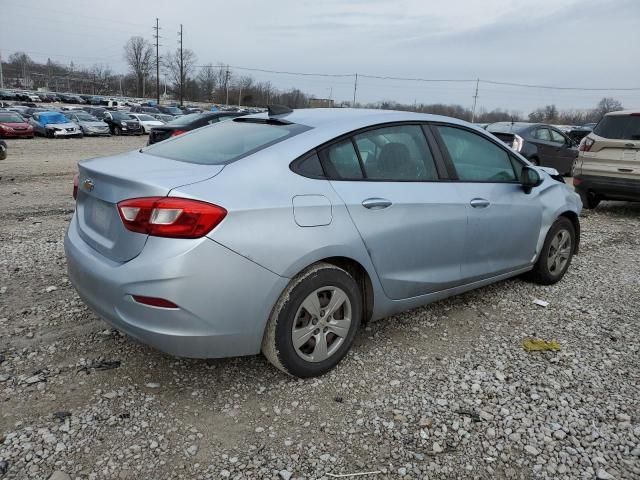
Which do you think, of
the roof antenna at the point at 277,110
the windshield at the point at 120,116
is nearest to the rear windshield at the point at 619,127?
the roof antenna at the point at 277,110

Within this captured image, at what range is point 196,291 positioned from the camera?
247 cm

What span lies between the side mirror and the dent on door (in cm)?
210

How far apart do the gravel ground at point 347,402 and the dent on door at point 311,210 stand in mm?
979

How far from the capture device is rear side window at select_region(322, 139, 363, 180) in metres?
3.01

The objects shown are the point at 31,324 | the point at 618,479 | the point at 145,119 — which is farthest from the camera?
the point at 145,119

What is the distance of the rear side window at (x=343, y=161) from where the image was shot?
3014mm

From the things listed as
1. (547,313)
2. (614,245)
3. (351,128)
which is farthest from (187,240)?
(614,245)

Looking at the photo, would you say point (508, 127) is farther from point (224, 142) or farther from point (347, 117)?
point (224, 142)

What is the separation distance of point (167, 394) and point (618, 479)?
2317 mm

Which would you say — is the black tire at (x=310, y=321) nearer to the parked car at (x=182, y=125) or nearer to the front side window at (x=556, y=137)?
the parked car at (x=182, y=125)

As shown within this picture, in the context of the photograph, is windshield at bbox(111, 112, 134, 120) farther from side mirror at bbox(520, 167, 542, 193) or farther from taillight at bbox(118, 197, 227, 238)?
taillight at bbox(118, 197, 227, 238)

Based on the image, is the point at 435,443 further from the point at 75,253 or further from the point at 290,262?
the point at 75,253

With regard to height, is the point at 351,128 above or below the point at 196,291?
above

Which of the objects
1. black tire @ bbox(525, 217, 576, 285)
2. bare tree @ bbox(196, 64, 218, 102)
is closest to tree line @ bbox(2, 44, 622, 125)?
bare tree @ bbox(196, 64, 218, 102)
